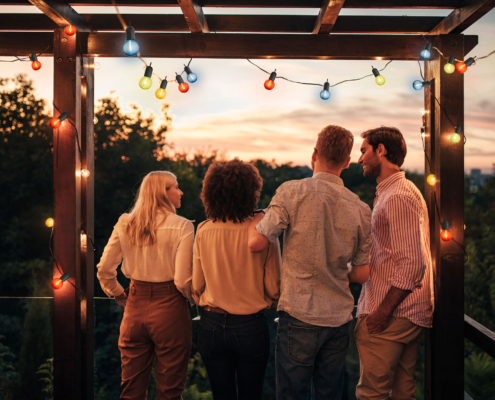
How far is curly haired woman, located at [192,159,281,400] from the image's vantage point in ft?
5.89

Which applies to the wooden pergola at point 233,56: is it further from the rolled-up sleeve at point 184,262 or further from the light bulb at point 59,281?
the rolled-up sleeve at point 184,262

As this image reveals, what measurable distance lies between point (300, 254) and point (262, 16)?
143cm

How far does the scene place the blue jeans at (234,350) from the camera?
1796mm

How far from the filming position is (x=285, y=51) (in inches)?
A: 90.4

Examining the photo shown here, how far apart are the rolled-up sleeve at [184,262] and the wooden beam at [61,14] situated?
1255mm

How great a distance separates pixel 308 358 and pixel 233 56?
1637 mm

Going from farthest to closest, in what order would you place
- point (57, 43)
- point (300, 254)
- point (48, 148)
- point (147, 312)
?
point (48, 148), point (57, 43), point (147, 312), point (300, 254)

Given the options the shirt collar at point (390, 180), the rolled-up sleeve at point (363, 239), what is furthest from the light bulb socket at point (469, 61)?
the rolled-up sleeve at point (363, 239)

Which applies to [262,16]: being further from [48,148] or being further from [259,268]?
[48,148]

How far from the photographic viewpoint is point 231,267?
5.92ft

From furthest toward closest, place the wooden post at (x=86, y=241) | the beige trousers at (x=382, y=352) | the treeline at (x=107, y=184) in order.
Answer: the treeline at (x=107, y=184)
the wooden post at (x=86, y=241)
the beige trousers at (x=382, y=352)

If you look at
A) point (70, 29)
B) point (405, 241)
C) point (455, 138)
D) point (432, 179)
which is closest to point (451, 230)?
point (432, 179)

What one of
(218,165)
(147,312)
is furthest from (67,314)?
(218,165)

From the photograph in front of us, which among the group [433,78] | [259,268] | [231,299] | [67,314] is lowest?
[67,314]
